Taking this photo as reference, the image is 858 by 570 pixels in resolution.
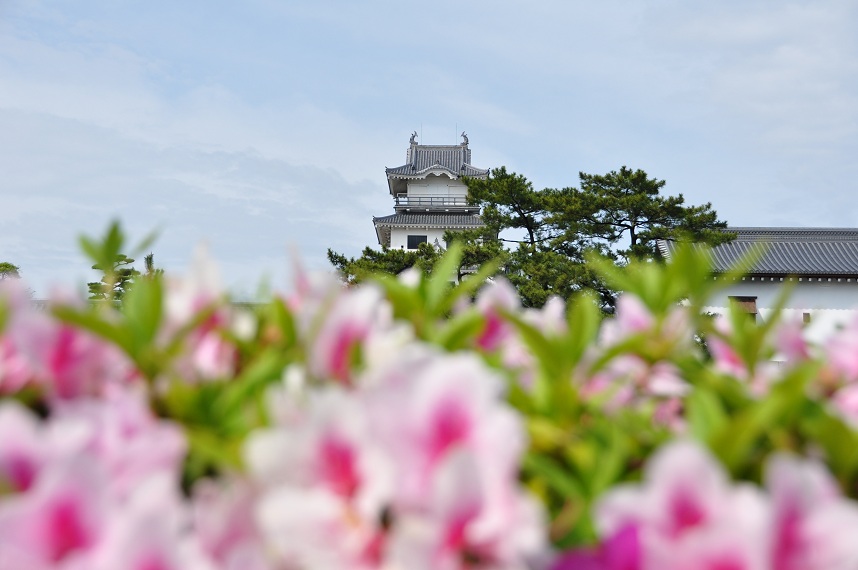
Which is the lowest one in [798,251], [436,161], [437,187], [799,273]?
[799,273]

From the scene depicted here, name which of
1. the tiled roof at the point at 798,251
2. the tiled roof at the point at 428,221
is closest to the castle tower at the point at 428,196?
the tiled roof at the point at 428,221

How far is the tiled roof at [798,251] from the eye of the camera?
25078 mm

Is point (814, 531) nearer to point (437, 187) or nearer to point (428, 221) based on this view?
point (428, 221)

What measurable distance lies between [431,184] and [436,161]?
1997 mm

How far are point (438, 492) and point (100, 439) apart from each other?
276 mm

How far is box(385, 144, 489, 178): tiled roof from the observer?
34031 mm

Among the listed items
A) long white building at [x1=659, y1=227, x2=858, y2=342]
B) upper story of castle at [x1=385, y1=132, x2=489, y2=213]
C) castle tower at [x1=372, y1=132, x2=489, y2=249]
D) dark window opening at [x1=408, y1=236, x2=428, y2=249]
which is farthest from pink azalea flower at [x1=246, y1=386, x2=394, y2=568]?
upper story of castle at [x1=385, y1=132, x2=489, y2=213]

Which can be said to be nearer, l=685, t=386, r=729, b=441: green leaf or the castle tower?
l=685, t=386, r=729, b=441: green leaf

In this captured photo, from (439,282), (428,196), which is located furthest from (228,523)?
(428,196)

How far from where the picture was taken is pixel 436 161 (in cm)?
3553

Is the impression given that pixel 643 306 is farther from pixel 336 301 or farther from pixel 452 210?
pixel 452 210

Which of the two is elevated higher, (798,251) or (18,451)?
(798,251)

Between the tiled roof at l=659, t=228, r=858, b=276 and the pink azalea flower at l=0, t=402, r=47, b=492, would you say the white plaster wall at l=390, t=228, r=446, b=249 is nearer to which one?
the tiled roof at l=659, t=228, r=858, b=276

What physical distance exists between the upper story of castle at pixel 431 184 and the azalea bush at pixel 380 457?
31977 millimetres
